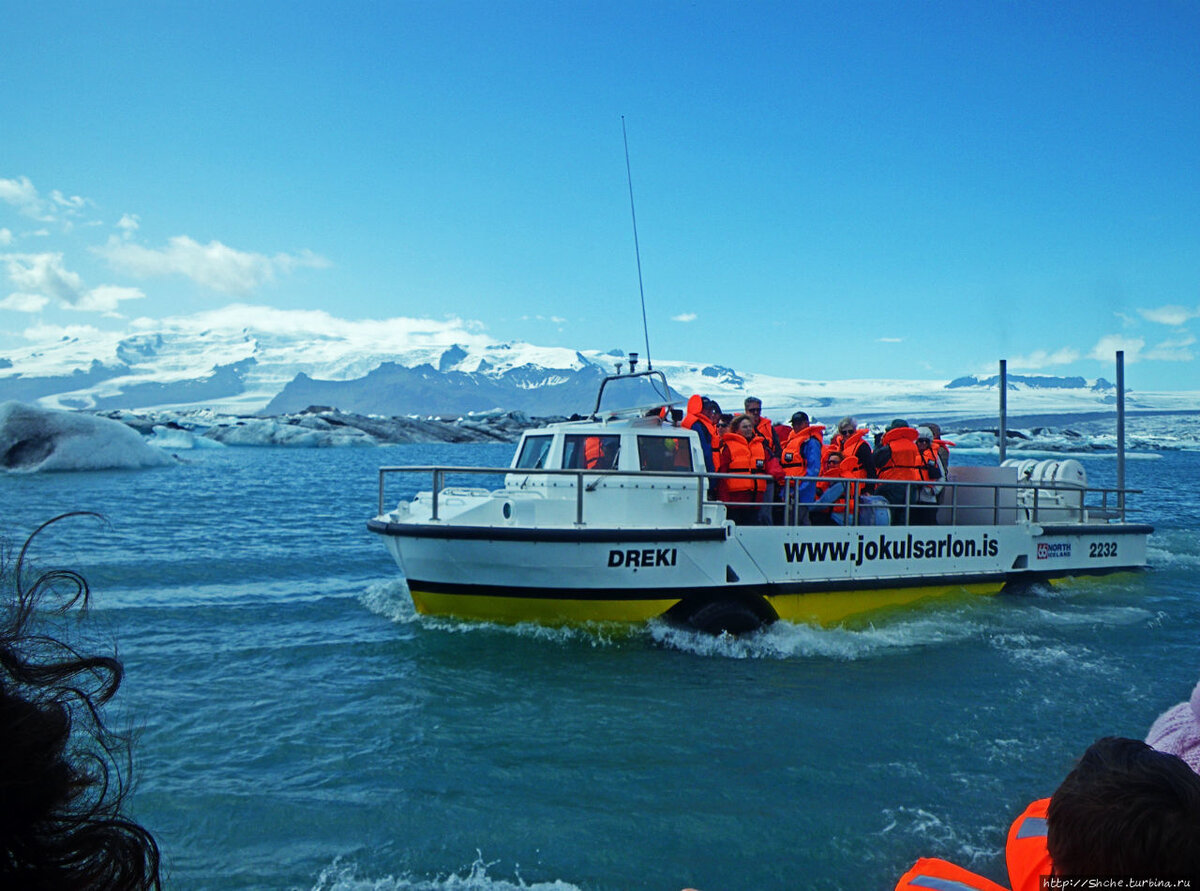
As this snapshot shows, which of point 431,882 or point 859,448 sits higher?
point 859,448

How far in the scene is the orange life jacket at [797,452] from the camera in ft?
29.0

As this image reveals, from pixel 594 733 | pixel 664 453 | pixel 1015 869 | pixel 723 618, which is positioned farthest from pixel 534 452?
pixel 1015 869

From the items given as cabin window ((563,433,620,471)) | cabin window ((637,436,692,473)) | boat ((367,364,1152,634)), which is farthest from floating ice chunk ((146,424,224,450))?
cabin window ((637,436,692,473))

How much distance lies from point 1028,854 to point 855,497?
20.4 feet

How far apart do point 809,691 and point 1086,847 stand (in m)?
5.22

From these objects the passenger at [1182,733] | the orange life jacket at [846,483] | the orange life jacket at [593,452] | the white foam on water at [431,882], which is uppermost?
the orange life jacket at [593,452]

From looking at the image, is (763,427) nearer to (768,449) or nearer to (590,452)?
(768,449)

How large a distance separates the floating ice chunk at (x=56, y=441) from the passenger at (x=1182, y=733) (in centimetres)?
3290

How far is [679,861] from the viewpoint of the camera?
3912 mm

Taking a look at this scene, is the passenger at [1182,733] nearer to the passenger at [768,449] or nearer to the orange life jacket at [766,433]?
the passenger at [768,449]

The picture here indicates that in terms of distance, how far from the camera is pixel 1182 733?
1952mm

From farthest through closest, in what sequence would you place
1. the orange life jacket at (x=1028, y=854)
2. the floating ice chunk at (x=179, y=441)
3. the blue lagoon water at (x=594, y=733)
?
the floating ice chunk at (x=179, y=441) → the blue lagoon water at (x=594, y=733) → the orange life jacket at (x=1028, y=854)

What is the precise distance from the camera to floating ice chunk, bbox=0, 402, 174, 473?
28.4m

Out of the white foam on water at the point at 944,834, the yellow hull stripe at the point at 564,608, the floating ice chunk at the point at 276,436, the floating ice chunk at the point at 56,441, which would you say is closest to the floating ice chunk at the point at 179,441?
the floating ice chunk at the point at 276,436
